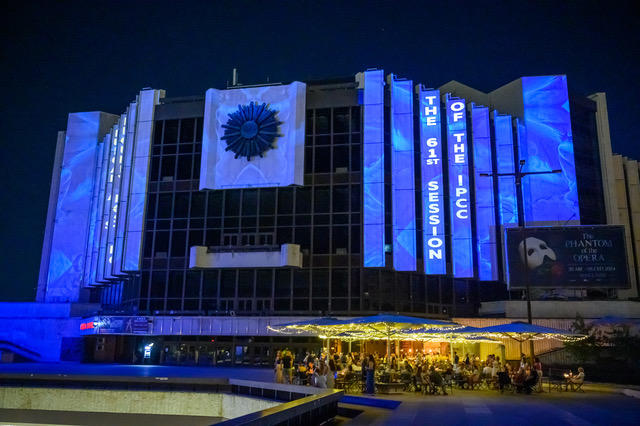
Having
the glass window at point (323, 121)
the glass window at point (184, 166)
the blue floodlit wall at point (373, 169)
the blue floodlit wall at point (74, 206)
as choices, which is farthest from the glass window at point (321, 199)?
the blue floodlit wall at point (74, 206)

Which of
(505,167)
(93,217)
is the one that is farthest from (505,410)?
(93,217)

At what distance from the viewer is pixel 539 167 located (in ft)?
173

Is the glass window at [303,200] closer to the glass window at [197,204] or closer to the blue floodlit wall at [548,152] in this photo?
the glass window at [197,204]

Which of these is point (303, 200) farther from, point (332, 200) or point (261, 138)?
point (261, 138)

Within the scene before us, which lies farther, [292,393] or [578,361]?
[578,361]

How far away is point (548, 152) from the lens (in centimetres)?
5278

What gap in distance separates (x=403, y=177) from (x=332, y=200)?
603 cm

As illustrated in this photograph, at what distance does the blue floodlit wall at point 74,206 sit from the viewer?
66125mm

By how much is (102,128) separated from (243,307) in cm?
3271

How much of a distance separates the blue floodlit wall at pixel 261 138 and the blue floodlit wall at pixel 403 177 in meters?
7.59

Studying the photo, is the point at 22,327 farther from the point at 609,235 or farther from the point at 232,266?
the point at 609,235

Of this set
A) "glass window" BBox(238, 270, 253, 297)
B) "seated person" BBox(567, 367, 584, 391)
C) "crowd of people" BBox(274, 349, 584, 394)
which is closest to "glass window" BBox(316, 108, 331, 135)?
"glass window" BBox(238, 270, 253, 297)

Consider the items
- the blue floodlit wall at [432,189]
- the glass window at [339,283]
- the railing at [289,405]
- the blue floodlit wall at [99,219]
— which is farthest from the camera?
the blue floodlit wall at [99,219]

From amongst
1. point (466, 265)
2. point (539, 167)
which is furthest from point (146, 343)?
point (539, 167)
